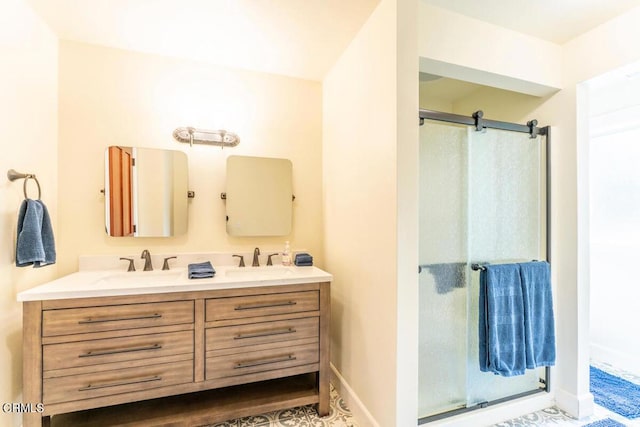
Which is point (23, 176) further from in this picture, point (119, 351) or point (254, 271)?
point (254, 271)

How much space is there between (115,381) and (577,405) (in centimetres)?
279

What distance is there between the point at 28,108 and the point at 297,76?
5.84ft

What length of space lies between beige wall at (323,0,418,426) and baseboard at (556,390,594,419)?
1274 mm

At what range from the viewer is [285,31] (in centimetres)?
181

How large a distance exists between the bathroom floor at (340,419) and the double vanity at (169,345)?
8 centimetres

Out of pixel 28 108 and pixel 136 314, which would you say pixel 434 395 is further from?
pixel 28 108

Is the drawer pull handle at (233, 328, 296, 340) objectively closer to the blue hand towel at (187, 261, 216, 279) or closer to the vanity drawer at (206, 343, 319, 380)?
the vanity drawer at (206, 343, 319, 380)

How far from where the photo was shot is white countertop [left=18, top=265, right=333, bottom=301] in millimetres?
1396

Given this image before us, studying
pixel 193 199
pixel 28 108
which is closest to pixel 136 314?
pixel 193 199

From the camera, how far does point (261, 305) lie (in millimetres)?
1693

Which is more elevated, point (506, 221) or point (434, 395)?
point (506, 221)

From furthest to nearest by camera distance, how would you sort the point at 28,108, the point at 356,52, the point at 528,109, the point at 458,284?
the point at 528,109, the point at 356,52, the point at 458,284, the point at 28,108
